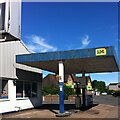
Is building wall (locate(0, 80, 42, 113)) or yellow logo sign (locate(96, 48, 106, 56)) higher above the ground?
yellow logo sign (locate(96, 48, 106, 56))

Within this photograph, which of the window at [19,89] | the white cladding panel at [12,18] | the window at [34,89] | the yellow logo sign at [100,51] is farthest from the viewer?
the window at [34,89]

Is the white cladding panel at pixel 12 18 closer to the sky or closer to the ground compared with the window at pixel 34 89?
closer to the sky

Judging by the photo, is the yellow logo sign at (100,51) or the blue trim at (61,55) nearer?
the yellow logo sign at (100,51)

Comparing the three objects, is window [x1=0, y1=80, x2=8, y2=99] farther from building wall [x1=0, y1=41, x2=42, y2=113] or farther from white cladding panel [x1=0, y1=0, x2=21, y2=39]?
white cladding panel [x1=0, y1=0, x2=21, y2=39]

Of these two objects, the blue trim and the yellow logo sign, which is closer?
the yellow logo sign

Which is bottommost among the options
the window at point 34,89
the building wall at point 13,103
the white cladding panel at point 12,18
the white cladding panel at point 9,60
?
the building wall at point 13,103

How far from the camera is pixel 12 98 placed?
18.3m

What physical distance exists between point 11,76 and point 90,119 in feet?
21.9

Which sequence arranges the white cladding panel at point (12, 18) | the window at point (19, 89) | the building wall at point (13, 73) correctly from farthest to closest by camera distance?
the window at point (19, 89), the building wall at point (13, 73), the white cladding panel at point (12, 18)

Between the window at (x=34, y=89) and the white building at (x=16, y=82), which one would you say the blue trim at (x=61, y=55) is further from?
the window at (x=34, y=89)

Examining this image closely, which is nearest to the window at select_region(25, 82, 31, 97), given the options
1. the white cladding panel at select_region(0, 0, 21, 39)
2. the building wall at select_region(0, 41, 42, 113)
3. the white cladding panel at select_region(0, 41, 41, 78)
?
the building wall at select_region(0, 41, 42, 113)

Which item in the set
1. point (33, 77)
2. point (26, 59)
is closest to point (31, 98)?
point (33, 77)

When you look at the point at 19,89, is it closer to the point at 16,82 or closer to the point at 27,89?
the point at 16,82

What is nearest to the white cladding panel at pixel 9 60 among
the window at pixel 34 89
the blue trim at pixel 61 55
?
the blue trim at pixel 61 55
